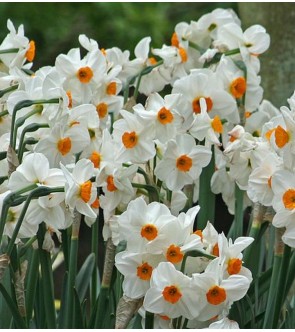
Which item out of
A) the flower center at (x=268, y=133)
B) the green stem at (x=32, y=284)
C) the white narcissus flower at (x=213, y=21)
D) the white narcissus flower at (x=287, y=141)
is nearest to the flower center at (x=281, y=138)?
the white narcissus flower at (x=287, y=141)

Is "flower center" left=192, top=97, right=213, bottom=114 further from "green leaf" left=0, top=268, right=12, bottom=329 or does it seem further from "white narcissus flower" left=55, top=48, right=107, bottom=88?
"green leaf" left=0, top=268, right=12, bottom=329

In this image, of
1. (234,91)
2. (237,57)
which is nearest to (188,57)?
(237,57)

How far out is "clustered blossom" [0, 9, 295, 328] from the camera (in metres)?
1.46

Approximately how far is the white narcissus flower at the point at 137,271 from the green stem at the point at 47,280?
0.19m

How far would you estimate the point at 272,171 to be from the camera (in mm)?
1571

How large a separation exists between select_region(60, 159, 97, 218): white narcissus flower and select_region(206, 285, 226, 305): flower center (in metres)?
0.24

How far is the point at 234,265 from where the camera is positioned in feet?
4.83

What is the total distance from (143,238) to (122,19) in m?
4.22

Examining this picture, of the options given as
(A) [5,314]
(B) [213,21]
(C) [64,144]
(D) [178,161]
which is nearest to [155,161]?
(D) [178,161]

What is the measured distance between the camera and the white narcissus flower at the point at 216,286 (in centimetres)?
142

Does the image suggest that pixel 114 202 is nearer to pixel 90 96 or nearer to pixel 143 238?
pixel 143 238

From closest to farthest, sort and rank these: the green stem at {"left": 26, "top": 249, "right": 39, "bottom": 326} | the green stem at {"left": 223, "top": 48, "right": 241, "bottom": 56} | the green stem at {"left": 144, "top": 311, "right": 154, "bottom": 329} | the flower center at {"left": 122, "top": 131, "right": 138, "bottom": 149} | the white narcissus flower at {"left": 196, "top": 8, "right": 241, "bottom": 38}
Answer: the green stem at {"left": 144, "top": 311, "right": 154, "bottom": 329}, the flower center at {"left": 122, "top": 131, "right": 138, "bottom": 149}, the green stem at {"left": 26, "top": 249, "right": 39, "bottom": 326}, the green stem at {"left": 223, "top": 48, "right": 241, "bottom": 56}, the white narcissus flower at {"left": 196, "top": 8, "right": 241, "bottom": 38}

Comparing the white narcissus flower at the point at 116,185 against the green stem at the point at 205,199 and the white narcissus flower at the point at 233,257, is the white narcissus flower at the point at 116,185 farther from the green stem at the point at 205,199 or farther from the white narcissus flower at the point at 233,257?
the green stem at the point at 205,199

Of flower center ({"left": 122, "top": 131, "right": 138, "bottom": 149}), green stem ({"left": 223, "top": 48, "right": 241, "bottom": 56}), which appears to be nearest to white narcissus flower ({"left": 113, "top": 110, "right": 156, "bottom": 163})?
flower center ({"left": 122, "top": 131, "right": 138, "bottom": 149})
